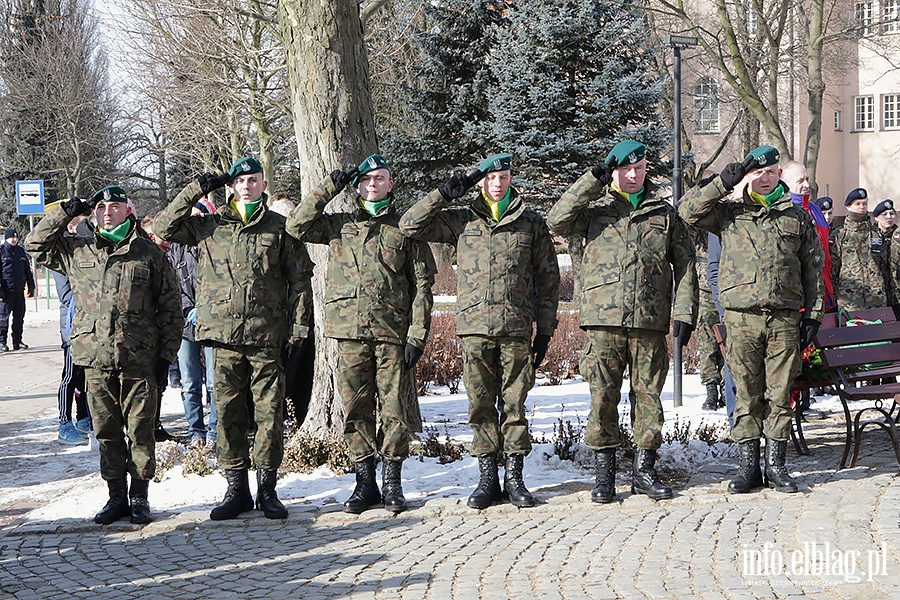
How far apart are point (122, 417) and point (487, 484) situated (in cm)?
238

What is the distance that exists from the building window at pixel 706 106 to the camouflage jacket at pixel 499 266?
28.7 meters

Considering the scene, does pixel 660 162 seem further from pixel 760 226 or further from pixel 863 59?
pixel 863 59

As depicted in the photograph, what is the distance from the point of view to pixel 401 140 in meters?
24.2

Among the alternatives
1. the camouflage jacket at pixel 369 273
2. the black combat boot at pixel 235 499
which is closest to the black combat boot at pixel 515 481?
the camouflage jacket at pixel 369 273

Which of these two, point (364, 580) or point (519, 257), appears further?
point (519, 257)

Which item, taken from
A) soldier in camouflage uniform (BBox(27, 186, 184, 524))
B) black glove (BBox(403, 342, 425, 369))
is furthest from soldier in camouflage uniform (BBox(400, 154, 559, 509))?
soldier in camouflage uniform (BBox(27, 186, 184, 524))

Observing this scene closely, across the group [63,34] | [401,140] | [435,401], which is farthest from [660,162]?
[63,34]

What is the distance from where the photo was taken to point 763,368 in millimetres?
6867

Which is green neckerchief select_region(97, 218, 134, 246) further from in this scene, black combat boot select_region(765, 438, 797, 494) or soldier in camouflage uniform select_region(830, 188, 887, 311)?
soldier in camouflage uniform select_region(830, 188, 887, 311)

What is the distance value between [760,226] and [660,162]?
14834 mm

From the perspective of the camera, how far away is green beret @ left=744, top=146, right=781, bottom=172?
6617mm

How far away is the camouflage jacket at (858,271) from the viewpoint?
10484 mm

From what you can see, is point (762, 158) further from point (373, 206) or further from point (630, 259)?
point (373, 206)

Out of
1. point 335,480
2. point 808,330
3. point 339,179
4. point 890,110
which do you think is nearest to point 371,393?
point 335,480
